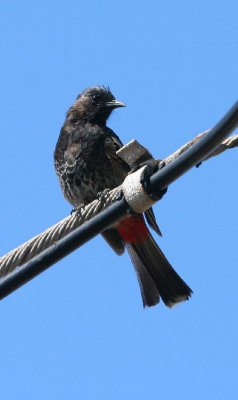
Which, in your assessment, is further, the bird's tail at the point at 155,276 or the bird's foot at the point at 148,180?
the bird's tail at the point at 155,276

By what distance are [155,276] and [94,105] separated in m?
1.97

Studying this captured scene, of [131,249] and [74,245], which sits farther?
[131,249]

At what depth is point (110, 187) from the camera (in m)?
6.28

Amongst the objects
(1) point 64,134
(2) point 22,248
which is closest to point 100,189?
(1) point 64,134

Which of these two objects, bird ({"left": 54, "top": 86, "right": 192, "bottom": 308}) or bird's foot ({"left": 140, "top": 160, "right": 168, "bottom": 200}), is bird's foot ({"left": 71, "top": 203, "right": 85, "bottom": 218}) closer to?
bird ({"left": 54, "top": 86, "right": 192, "bottom": 308})

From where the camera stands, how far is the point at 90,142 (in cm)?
643

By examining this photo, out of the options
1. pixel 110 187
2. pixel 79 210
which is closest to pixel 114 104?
pixel 110 187

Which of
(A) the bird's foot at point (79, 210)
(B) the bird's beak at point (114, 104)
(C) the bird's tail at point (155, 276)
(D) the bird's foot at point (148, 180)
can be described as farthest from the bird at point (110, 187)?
(D) the bird's foot at point (148, 180)

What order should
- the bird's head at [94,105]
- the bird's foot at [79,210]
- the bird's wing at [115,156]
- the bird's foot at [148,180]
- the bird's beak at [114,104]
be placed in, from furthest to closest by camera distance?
the bird's beak at [114,104]
the bird's head at [94,105]
the bird's wing at [115,156]
the bird's foot at [79,210]
the bird's foot at [148,180]

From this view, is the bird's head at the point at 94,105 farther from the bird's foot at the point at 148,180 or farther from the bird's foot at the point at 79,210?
Result: the bird's foot at the point at 148,180

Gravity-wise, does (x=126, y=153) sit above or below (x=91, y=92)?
below

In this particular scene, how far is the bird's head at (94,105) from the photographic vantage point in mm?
6953

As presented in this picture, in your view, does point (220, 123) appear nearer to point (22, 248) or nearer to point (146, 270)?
point (22, 248)

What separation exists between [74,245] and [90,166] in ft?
9.40
